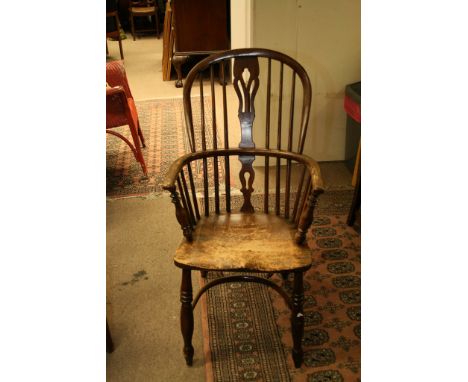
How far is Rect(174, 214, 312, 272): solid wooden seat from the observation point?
5.36 ft

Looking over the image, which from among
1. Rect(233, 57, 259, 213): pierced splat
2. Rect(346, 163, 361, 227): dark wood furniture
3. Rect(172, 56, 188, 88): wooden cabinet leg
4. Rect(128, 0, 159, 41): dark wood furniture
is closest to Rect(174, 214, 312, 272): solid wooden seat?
Rect(233, 57, 259, 213): pierced splat

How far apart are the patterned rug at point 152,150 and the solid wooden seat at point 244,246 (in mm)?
1378

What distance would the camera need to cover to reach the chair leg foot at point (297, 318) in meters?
1.72

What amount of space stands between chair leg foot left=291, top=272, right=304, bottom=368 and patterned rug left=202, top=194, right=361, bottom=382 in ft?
0.18

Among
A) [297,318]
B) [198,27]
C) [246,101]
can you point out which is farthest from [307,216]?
[198,27]

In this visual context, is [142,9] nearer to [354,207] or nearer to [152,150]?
[152,150]

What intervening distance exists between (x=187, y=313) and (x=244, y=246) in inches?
13.1

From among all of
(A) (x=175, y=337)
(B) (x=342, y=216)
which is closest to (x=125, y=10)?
(B) (x=342, y=216)

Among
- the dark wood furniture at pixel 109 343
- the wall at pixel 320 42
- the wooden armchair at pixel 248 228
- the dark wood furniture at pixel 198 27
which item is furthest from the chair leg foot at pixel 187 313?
the dark wood furniture at pixel 198 27

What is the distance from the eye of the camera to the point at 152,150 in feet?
12.7

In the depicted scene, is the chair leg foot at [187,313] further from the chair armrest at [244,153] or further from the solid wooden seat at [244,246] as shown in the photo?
the chair armrest at [244,153]
